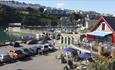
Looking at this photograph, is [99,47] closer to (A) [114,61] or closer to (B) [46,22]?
(A) [114,61]

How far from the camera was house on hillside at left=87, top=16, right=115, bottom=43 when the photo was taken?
156 feet

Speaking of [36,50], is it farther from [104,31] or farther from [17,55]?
[104,31]

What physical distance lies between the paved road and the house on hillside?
8.34 meters

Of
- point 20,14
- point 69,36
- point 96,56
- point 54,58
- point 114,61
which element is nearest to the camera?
point 114,61

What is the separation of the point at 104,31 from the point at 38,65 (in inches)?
559

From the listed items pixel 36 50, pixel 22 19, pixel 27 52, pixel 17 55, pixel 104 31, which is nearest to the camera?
pixel 17 55

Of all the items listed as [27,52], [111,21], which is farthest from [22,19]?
[111,21]

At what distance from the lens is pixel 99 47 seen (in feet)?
136

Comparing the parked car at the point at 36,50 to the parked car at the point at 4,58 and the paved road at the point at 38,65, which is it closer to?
the paved road at the point at 38,65

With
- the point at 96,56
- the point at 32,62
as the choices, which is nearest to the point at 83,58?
the point at 96,56

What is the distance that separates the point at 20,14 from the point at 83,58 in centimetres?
14898

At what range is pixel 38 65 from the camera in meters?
40.8

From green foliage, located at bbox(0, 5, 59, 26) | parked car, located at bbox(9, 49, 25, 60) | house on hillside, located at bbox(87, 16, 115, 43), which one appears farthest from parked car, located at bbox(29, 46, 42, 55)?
green foliage, located at bbox(0, 5, 59, 26)

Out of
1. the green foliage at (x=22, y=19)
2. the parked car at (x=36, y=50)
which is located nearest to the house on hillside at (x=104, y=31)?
the parked car at (x=36, y=50)
